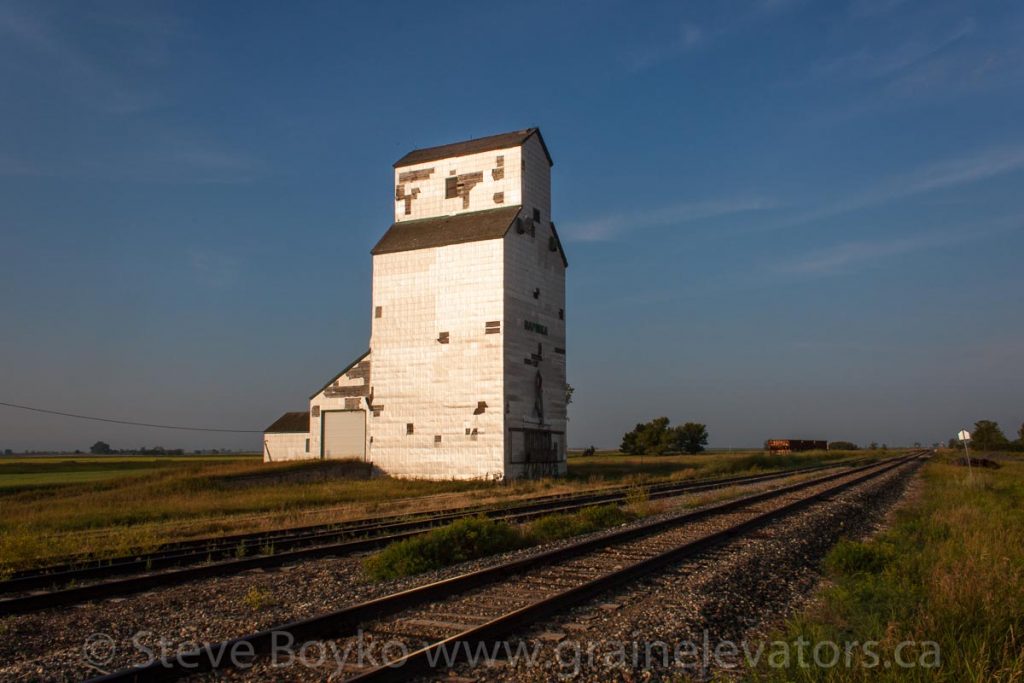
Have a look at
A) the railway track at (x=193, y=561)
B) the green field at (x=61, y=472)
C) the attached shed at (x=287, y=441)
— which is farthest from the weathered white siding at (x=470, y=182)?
the railway track at (x=193, y=561)

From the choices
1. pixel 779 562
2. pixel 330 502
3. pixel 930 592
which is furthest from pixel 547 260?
pixel 930 592

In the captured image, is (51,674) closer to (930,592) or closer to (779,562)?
(930,592)

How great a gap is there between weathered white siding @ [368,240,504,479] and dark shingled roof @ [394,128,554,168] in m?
5.58

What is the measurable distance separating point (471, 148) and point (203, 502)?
2149 centimetres

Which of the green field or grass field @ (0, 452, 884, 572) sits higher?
grass field @ (0, 452, 884, 572)

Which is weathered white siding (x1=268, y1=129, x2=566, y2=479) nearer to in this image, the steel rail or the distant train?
the steel rail

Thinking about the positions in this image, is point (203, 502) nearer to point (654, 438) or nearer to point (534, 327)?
point (534, 327)

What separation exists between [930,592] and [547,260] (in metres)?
30.6

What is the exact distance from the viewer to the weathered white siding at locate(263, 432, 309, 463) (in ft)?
134

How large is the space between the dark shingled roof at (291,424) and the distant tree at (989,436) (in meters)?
118

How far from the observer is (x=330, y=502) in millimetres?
24531

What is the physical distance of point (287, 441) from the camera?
41.5 metres

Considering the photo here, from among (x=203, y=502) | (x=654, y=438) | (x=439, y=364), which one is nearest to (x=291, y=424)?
(x=439, y=364)

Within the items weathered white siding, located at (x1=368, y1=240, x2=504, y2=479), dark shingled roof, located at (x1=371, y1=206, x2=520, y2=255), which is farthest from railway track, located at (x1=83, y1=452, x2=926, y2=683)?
dark shingled roof, located at (x1=371, y1=206, x2=520, y2=255)
